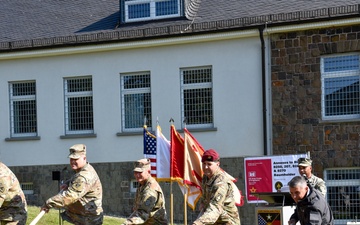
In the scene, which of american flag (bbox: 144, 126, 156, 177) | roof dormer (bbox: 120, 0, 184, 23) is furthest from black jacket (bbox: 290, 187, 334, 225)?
roof dormer (bbox: 120, 0, 184, 23)

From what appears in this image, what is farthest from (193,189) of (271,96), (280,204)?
(280,204)

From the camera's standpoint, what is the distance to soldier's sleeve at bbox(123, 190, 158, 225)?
44.0 ft

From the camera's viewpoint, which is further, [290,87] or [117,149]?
[117,149]

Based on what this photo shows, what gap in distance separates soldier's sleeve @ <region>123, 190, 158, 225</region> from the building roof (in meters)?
11.4

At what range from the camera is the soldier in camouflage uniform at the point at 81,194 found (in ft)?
44.8

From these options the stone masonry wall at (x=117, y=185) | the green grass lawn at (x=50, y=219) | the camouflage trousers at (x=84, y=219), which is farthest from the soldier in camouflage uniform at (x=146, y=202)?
the stone masonry wall at (x=117, y=185)

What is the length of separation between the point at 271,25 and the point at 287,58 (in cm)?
98

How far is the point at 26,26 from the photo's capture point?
28.9m

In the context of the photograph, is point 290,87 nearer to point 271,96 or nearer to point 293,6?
point 271,96

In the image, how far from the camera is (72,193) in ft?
44.7

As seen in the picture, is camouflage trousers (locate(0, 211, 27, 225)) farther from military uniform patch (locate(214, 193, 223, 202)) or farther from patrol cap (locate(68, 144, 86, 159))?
military uniform patch (locate(214, 193, 223, 202))

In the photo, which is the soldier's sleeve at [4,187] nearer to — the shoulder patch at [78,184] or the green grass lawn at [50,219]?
the shoulder patch at [78,184]

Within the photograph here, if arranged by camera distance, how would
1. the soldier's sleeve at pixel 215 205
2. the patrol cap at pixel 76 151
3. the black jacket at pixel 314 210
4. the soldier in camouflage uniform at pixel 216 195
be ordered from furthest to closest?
the patrol cap at pixel 76 151 → the soldier in camouflage uniform at pixel 216 195 → the soldier's sleeve at pixel 215 205 → the black jacket at pixel 314 210

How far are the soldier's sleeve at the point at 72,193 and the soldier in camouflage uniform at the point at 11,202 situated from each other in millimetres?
1105
